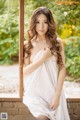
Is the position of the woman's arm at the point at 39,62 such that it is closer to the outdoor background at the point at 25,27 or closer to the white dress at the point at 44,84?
the white dress at the point at 44,84

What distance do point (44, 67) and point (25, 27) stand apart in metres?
0.55

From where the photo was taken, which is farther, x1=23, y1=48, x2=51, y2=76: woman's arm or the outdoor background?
the outdoor background

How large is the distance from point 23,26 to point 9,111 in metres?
0.88

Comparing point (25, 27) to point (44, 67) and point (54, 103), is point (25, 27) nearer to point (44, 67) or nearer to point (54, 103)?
point (44, 67)

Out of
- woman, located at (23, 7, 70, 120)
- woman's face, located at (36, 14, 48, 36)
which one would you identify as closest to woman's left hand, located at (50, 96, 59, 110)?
woman, located at (23, 7, 70, 120)

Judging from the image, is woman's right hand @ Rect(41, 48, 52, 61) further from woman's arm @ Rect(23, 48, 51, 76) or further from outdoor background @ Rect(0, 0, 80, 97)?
outdoor background @ Rect(0, 0, 80, 97)

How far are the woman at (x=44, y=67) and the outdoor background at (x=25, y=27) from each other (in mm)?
380

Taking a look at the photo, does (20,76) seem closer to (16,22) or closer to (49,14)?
(16,22)

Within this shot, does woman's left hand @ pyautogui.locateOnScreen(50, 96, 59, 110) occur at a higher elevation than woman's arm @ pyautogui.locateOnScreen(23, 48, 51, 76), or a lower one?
lower

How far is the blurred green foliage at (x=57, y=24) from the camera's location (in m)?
2.84

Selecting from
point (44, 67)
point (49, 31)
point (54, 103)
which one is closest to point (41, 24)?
point (49, 31)

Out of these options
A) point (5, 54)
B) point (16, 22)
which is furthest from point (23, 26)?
point (5, 54)

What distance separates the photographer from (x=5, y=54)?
2895 mm

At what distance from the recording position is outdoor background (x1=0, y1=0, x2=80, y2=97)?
2.85m
